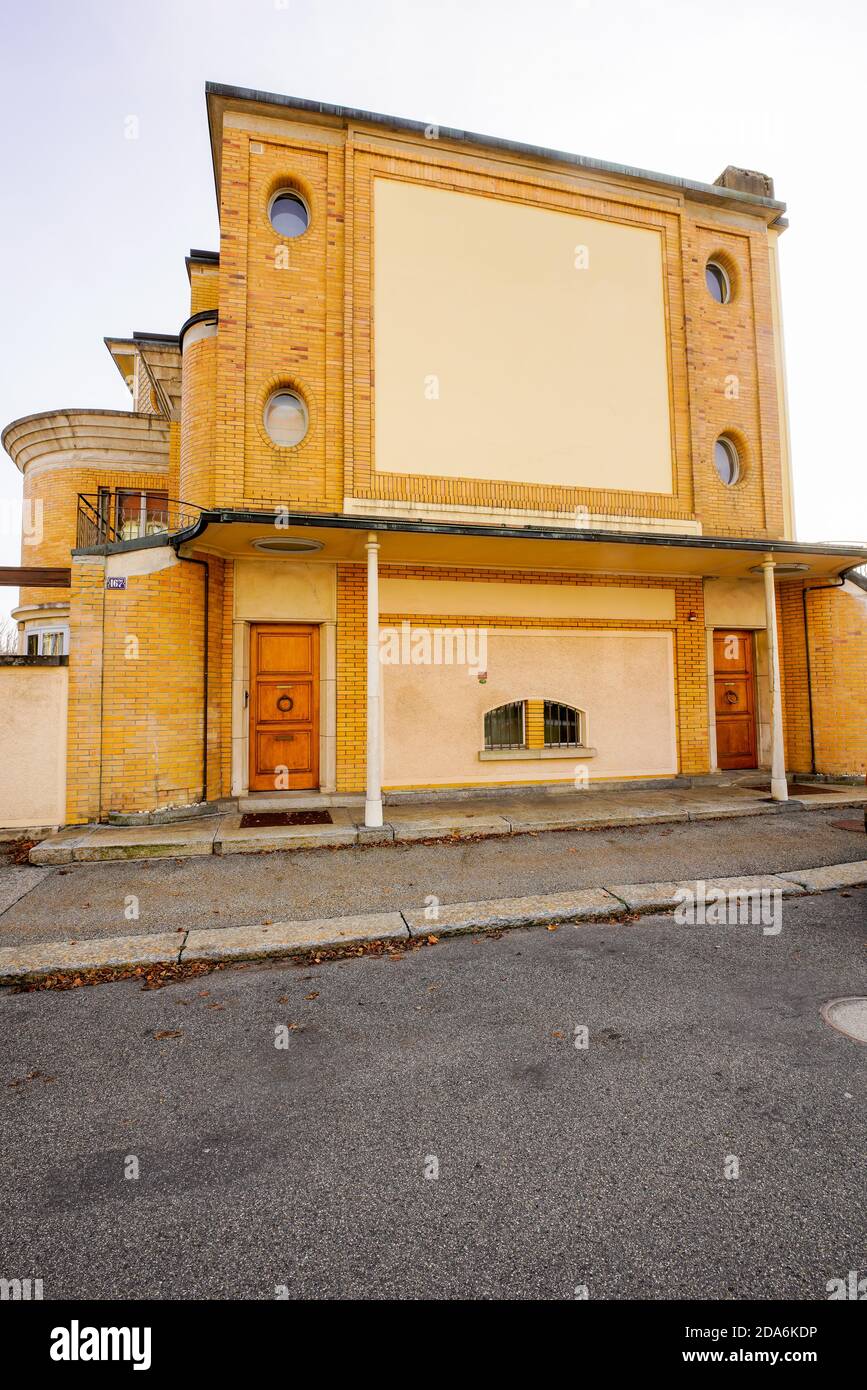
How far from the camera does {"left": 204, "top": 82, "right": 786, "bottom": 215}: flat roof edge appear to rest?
9.79 metres

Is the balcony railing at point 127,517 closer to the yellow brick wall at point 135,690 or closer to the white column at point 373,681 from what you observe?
the yellow brick wall at point 135,690

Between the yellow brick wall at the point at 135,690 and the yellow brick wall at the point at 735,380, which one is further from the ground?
the yellow brick wall at the point at 735,380

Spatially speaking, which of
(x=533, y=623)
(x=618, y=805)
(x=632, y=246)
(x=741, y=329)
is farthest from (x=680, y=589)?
(x=632, y=246)

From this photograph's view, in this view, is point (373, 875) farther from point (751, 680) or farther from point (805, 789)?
point (751, 680)

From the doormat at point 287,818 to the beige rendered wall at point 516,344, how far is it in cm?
549

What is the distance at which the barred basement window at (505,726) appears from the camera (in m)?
10.5

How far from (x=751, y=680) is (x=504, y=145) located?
10.5 meters

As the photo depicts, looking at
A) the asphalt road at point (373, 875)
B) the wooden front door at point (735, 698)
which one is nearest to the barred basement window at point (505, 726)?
the asphalt road at point (373, 875)

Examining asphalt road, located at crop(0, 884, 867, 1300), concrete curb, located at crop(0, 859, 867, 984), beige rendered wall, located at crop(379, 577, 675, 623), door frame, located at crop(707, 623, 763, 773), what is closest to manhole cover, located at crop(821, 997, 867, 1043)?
asphalt road, located at crop(0, 884, 867, 1300)

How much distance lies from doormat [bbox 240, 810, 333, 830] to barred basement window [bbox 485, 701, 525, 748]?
299 cm

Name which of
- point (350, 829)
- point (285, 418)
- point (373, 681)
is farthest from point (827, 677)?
point (285, 418)

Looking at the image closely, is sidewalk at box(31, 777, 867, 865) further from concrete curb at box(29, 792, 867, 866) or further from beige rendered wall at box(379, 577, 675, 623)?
beige rendered wall at box(379, 577, 675, 623)

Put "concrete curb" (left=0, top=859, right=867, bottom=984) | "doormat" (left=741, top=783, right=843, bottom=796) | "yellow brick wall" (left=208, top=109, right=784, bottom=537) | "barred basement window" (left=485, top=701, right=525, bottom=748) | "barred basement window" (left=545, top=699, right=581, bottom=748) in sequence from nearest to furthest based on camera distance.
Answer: "concrete curb" (left=0, top=859, right=867, bottom=984) → "yellow brick wall" (left=208, top=109, right=784, bottom=537) → "barred basement window" (left=485, top=701, right=525, bottom=748) → "doormat" (left=741, top=783, right=843, bottom=796) → "barred basement window" (left=545, top=699, right=581, bottom=748)

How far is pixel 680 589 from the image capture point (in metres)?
11.5
